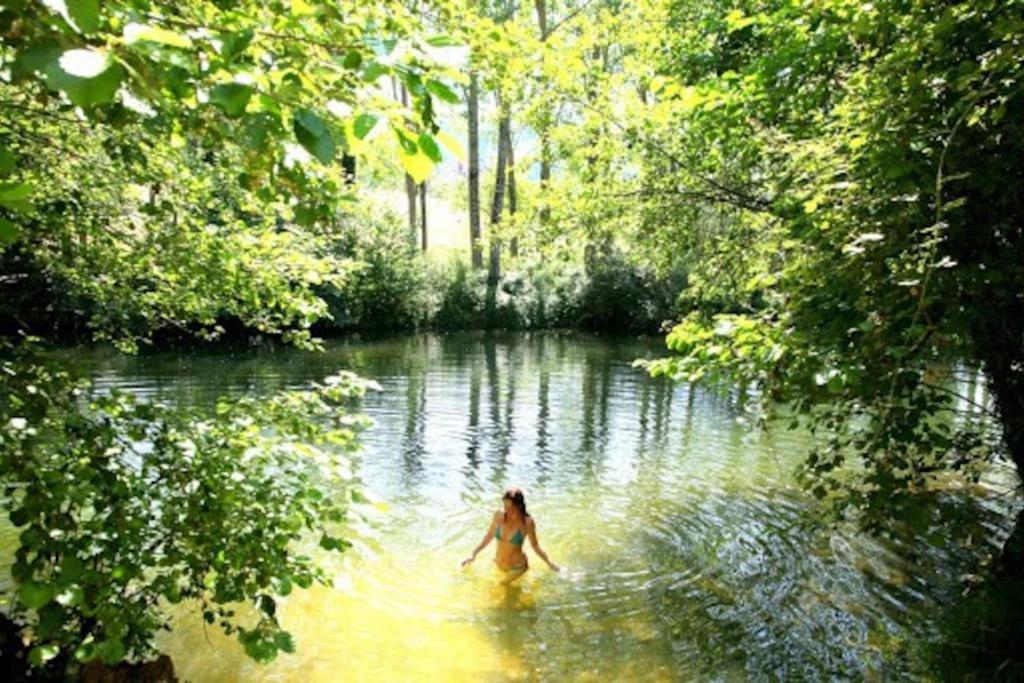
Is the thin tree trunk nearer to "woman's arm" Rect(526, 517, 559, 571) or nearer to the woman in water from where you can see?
"woman's arm" Rect(526, 517, 559, 571)

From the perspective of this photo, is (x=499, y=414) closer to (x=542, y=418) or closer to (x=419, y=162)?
(x=542, y=418)

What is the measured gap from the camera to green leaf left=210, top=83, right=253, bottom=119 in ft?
5.24

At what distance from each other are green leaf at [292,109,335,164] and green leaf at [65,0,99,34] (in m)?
0.41

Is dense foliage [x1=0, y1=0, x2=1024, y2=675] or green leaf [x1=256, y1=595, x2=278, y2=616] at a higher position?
dense foliage [x1=0, y1=0, x2=1024, y2=675]

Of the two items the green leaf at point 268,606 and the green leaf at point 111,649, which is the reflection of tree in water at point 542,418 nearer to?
the green leaf at point 268,606

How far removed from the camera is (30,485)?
2988 mm

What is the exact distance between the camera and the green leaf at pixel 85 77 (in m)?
1.40

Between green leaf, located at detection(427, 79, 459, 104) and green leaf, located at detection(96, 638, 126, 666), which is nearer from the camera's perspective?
green leaf, located at detection(427, 79, 459, 104)

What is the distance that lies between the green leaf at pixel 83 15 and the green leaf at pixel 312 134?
0.41 m

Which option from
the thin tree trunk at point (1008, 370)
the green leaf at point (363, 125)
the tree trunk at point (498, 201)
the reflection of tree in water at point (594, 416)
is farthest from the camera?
the tree trunk at point (498, 201)

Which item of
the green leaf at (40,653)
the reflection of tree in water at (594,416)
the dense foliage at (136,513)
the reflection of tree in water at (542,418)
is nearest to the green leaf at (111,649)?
the dense foliage at (136,513)

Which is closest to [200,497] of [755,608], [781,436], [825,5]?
[825,5]

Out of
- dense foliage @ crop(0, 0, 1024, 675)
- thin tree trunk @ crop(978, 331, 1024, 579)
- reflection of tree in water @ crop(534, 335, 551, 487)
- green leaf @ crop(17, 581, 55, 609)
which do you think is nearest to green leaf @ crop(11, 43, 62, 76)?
dense foliage @ crop(0, 0, 1024, 675)

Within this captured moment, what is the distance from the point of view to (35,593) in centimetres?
254
